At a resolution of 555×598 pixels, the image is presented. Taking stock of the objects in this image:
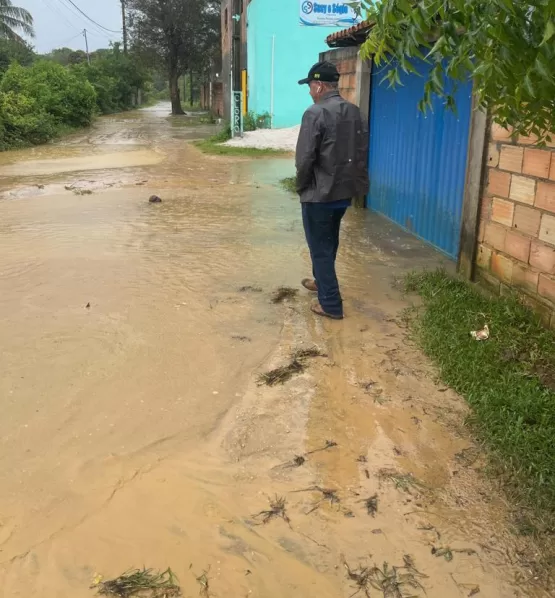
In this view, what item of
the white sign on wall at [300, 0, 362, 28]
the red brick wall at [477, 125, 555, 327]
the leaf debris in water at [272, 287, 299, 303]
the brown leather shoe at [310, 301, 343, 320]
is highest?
the white sign on wall at [300, 0, 362, 28]

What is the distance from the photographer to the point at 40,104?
75.7ft

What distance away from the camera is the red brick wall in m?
4.21

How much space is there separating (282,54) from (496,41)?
19.8 m

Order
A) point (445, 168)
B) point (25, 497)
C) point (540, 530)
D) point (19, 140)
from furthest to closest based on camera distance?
1. point (19, 140)
2. point (445, 168)
3. point (25, 497)
4. point (540, 530)

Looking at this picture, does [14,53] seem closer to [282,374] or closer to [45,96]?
[45,96]

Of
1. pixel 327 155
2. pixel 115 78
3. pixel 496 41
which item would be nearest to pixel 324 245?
pixel 327 155

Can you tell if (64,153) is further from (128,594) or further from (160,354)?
(128,594)

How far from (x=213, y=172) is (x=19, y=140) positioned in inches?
375

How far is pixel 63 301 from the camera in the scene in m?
5.23

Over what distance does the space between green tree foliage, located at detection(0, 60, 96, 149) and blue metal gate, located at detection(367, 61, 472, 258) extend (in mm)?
14354

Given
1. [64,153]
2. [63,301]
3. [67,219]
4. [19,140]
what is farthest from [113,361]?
[19,140]

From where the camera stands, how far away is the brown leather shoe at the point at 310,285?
5406 mm

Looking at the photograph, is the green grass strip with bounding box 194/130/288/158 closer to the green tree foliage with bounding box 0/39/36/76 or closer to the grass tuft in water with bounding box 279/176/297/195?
the grass tuft in water with bounding box 279/176/297/195

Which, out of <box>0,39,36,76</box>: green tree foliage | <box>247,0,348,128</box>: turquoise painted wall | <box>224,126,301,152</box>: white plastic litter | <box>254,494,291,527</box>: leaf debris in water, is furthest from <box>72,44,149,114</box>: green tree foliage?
<box>254,494,291,527</box>: leaf debris in water
